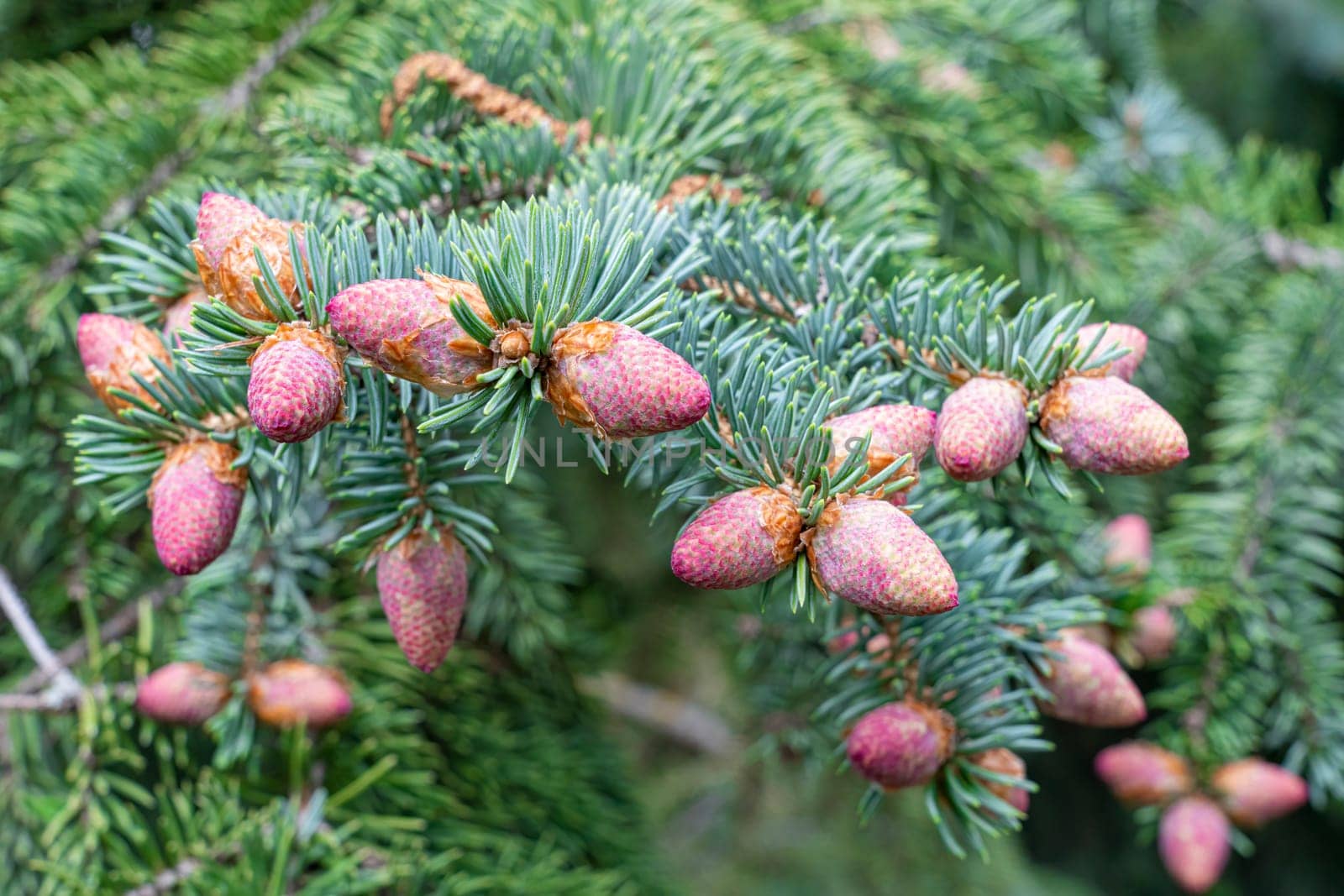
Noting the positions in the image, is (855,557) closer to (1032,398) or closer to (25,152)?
(1032,398)

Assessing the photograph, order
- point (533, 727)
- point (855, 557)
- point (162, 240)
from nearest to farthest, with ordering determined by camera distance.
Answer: point (855, 557), point (162, 240), point (533, 727)

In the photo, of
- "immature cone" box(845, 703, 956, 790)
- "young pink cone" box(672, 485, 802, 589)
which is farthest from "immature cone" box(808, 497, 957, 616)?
"immature cone" box(845, 703, 956, 790)

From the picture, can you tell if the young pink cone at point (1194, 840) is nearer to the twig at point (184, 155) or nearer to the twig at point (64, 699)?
the twig at point (64, 699)

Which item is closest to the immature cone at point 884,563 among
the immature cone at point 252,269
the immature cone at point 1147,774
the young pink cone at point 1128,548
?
the immature cone at point 252,269

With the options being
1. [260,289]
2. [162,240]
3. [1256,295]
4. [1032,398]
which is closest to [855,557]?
[1032,398]

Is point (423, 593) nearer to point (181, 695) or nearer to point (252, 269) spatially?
point (252, 269)

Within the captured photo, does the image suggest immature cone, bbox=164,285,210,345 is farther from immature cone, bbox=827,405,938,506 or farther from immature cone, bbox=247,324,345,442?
immature cone, bbox=827,405,938,506

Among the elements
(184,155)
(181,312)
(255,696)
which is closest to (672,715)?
(255,696)
